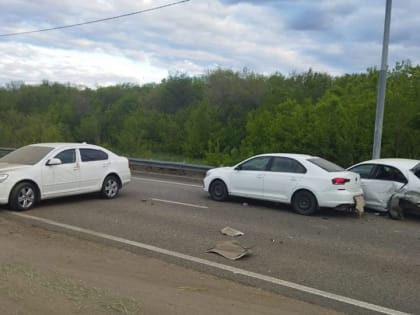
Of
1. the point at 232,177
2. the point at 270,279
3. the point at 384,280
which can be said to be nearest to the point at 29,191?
the point at 232,177

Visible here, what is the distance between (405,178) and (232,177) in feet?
14.0

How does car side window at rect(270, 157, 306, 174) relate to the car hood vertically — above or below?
above

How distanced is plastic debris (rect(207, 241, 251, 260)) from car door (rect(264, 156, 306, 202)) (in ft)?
12.3

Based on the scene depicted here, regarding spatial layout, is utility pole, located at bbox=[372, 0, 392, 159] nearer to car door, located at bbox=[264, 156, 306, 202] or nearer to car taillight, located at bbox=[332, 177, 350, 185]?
car taillight, located at bbox=[332, 177, 350, 185]

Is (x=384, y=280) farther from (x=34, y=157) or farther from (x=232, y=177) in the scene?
(x=34, y=157)

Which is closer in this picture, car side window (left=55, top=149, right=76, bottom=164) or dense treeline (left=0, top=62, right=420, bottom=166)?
car side window (left=55, top=149, right=76, bottom=164)

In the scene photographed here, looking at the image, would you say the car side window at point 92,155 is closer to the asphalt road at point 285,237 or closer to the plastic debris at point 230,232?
the asphalt road at point 285,237

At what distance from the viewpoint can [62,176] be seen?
36.3 ft

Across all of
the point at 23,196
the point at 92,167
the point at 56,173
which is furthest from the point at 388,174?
the point at 23,196

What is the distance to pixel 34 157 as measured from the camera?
10898 millimetres

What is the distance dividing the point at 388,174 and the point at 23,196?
28.4ft

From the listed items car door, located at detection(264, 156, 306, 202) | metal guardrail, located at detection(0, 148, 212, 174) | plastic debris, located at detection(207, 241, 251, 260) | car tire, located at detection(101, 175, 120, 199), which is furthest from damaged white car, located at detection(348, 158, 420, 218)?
metal guardrail, located at detection(0, 148, 212, 174)

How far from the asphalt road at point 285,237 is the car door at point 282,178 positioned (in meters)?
0.40

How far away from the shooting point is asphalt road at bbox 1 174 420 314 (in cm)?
601
